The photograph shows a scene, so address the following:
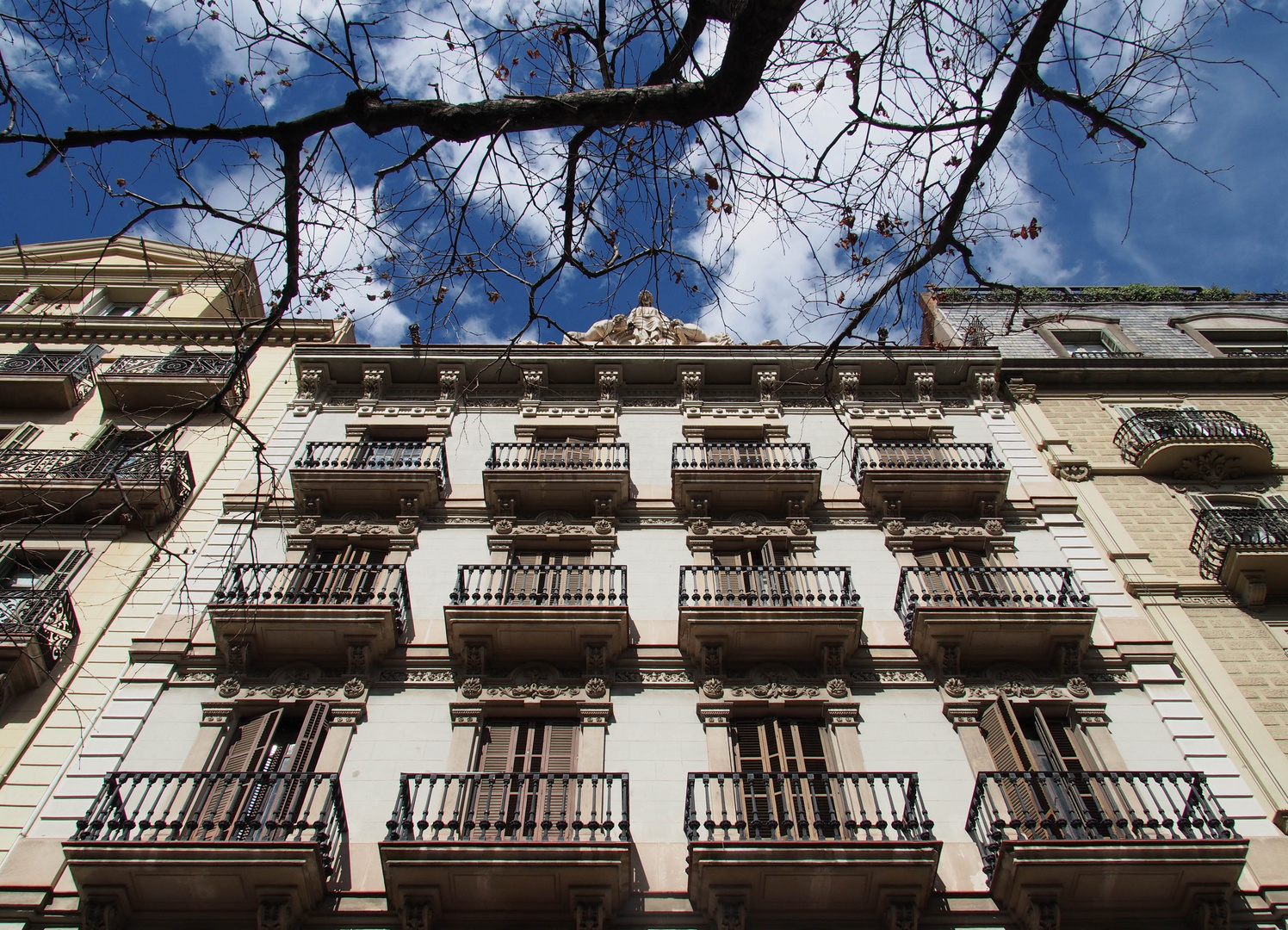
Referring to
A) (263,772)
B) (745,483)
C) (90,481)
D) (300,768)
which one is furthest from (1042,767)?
(90,481)

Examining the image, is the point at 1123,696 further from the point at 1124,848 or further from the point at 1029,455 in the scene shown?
the point at 1029,455

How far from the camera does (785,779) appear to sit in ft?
39.9

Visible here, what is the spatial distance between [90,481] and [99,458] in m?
1.36

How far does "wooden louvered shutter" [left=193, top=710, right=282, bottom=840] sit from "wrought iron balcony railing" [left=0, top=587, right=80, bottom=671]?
3260 millimetres

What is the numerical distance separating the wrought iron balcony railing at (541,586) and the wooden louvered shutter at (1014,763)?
18.1ft

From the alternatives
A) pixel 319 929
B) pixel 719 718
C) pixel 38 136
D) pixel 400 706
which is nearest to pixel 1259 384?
pixel 719 718

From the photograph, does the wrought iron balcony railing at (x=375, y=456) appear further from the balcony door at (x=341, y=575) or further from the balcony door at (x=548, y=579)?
the balcony door at (x=548, y=579)

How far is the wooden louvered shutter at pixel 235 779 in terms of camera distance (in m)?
11.2

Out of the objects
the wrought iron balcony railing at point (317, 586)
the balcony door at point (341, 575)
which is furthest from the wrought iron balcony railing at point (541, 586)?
the balcony door at point (341, 575)

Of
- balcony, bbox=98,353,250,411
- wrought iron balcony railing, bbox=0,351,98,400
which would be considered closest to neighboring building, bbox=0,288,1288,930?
balcony, bbox=98,353,250,411

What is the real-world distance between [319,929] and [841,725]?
7.17 meters

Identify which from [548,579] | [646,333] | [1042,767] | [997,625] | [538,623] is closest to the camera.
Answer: [1042,767]

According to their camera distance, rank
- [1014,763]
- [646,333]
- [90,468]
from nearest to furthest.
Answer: [1014,763], [90,468], [646,333]

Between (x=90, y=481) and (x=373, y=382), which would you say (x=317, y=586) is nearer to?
(x=90, y=481)
